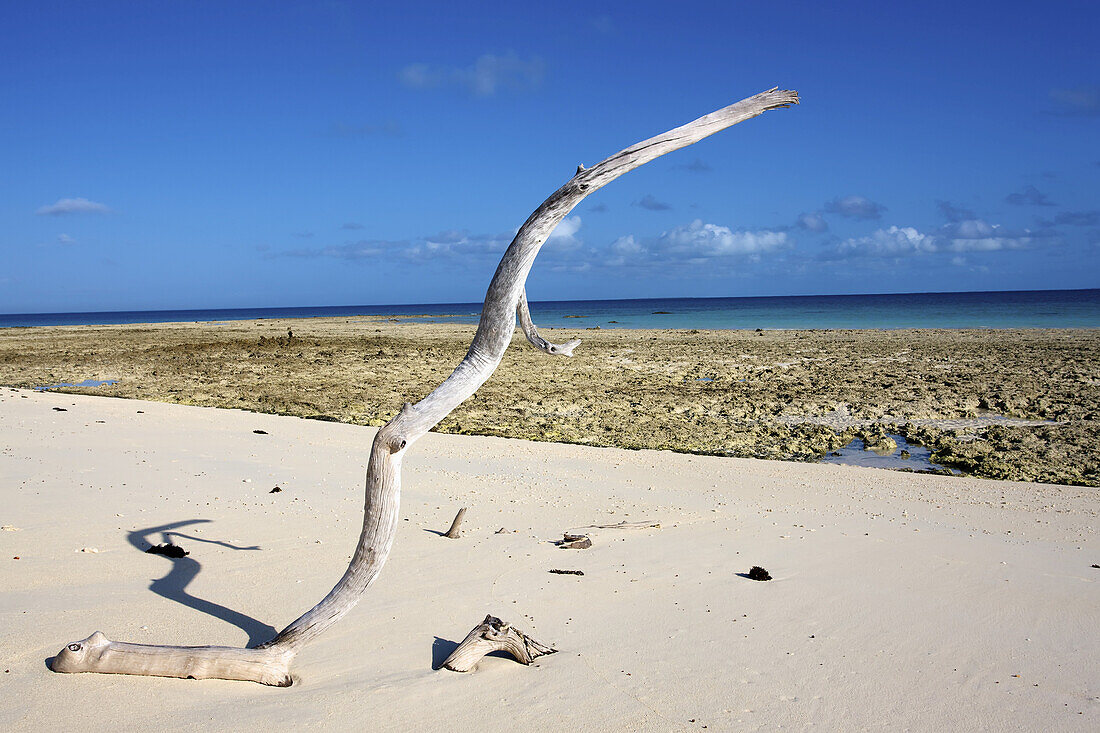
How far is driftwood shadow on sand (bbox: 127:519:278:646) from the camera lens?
4.24m

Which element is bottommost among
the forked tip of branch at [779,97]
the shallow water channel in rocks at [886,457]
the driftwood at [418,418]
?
the shallow water channel in rocks at [886,457]

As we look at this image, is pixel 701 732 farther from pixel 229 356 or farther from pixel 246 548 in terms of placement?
pixel 229 356

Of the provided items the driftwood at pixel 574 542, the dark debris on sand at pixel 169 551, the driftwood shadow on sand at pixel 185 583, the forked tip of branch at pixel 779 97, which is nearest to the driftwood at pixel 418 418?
the forked tip of branch at pixel 779 97

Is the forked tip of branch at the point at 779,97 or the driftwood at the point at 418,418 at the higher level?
the forked tip of branch at the point at 779,97

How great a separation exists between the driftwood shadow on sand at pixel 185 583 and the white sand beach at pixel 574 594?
1.0 inches

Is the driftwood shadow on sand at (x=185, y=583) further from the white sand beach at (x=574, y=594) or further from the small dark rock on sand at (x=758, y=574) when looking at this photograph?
the small dark rock on sand at (x=758, y=574)

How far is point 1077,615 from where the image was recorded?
467 centimetres

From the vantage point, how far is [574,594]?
5.02 meters

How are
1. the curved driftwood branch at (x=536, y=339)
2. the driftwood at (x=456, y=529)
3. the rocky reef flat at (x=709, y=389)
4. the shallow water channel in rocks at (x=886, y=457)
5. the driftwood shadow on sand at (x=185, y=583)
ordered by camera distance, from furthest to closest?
1. the rocky reef flat at (x=709, y=389)
2. the shallow water channel in rocks at (x=886, y=457)
3. the driftwood at (x=456, y=529)
4. the driftwood shadow on sand at (x=185, y=583)
5. the curved driftwood branch at (x=536, y=339)

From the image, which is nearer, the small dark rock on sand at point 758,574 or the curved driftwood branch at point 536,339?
the curved driftwood branch at point 536,339

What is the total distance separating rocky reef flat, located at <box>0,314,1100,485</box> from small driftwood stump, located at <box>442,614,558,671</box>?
7.04 meters

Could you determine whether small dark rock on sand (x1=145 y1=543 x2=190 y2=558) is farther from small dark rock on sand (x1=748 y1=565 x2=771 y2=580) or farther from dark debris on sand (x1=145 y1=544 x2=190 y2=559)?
small dark rock on sand (x1=748 y1=565 x2=771 y2=580)

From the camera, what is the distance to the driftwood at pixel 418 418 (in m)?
3.42

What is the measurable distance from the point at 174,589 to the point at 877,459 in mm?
8805
